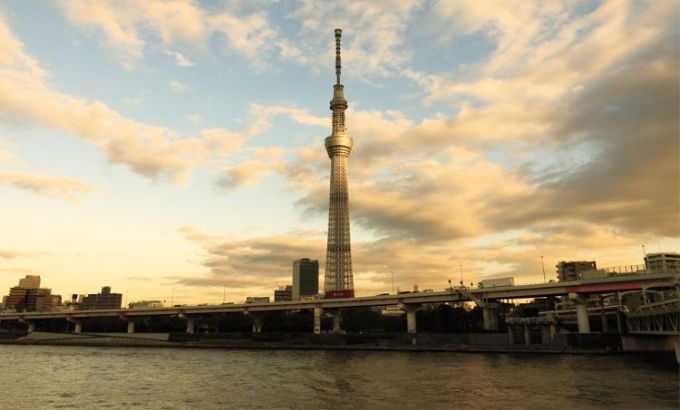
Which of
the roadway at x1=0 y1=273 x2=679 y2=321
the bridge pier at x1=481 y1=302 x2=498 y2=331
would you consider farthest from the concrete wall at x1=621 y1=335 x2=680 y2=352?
the bridge pier at x1=481 y1=302 x2=498 y2=331

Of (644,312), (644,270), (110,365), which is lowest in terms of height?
(110,365)

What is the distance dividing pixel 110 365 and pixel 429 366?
5021 cm

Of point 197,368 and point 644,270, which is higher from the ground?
point 644,270

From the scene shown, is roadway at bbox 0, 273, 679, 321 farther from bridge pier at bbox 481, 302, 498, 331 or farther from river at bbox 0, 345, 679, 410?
river at bbox 0, 345, 679, 410

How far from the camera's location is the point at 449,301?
385 feet

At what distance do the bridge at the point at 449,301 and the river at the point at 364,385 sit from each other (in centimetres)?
1809

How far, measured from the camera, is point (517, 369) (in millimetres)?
59938

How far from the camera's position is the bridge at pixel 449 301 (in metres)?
85.7

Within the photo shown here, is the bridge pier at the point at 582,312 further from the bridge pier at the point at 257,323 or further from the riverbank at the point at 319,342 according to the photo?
the bridge pier at the point at 257,323

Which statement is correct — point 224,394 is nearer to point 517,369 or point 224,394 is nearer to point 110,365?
point 517,369

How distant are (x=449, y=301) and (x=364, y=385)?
73490mm

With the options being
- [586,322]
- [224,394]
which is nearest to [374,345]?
[586,322]

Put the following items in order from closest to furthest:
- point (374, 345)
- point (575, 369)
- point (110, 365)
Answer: point (575, 369), point (110, 365), point (374, 345)

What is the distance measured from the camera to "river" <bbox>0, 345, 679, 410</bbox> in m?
38.9
